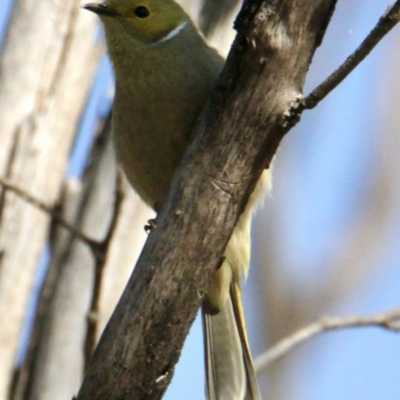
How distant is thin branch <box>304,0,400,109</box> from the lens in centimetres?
236

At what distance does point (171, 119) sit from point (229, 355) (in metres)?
1.16

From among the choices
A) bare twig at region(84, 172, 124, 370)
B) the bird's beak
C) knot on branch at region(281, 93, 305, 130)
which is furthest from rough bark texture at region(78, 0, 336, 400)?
the bird's beak

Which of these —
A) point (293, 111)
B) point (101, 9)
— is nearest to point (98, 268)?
point (101, 9)

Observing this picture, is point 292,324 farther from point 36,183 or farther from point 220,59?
point 220,59

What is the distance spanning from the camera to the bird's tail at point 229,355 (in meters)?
3.81

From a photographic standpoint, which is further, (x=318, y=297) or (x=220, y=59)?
(x=318, y=297)

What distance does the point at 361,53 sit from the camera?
7.88 ft

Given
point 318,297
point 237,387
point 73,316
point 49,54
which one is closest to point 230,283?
point 237,387

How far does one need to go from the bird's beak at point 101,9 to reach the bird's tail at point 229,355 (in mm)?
1412

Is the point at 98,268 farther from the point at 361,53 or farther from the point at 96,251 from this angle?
the point at 361,53

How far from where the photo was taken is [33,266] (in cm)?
452

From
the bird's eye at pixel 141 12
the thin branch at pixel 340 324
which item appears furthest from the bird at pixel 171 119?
the thin branch at pixel 340 324

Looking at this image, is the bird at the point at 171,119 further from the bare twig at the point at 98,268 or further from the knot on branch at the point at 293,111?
the knot on branch at the point at 293,111

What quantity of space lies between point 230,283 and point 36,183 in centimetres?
127
